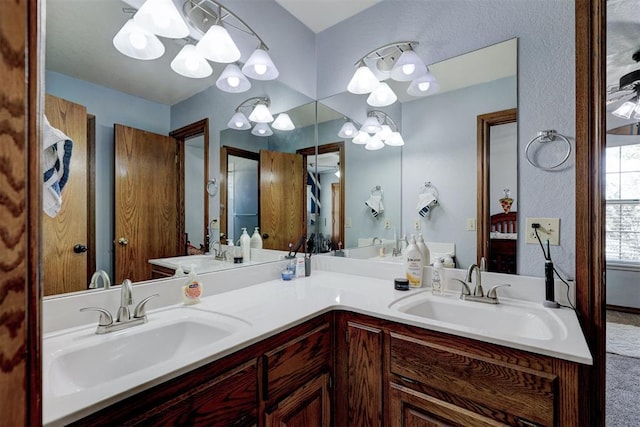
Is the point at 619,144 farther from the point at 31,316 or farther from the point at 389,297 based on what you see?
the point at 31,316

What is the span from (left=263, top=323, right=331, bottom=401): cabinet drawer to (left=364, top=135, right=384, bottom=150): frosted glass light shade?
1.25m

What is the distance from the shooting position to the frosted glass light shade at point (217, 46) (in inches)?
55.9

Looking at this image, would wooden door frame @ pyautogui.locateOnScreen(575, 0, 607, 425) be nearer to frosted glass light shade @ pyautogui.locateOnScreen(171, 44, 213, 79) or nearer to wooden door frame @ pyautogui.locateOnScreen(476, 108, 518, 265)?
wooden door frame @ pyautogui.locateOnScreen(476, 108, 518, 265)

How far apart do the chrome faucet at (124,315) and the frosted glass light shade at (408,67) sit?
5.51 ft

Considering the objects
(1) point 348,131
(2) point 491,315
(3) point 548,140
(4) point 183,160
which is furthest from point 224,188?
(3) point 548,140

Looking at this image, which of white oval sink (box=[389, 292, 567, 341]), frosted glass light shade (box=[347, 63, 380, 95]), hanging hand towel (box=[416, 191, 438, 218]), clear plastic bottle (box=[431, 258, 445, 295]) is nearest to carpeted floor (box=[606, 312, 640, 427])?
white oval sink (box=[389, 292, 567, 341])

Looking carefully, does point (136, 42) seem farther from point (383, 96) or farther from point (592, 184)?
point (592, 184)

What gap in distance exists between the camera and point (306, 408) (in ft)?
3.81

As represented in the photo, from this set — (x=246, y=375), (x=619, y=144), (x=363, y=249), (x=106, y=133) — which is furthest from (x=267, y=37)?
(x=619, y=144)

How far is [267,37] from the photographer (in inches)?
74.4

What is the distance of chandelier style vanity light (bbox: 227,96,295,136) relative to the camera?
68.5 inches

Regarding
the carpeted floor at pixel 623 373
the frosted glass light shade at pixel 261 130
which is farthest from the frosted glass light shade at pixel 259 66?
the carpeted floor at pixel 623 373

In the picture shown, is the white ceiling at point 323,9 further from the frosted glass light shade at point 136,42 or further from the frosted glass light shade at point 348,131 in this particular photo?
the frosted glass light shade at point 136,42

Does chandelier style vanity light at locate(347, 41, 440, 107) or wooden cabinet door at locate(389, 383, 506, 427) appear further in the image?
chandelier style vanity light at locate(347, 41, 440, 107)
